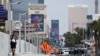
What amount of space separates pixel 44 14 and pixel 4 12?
122 metres

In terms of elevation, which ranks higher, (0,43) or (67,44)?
(0,43)

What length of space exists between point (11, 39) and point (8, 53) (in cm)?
91

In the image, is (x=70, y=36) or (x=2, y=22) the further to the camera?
(x=70, y=36)

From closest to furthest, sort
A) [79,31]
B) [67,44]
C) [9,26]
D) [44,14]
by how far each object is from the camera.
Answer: [9,26] < [79,31] < [67,44] < [44,14]

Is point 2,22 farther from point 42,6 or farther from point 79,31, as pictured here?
point 42,6

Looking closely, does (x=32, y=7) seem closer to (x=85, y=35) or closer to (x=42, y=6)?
(x=42, y=6)

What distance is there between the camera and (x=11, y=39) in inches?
1125

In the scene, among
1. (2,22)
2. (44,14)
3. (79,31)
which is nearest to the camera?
(2,22)

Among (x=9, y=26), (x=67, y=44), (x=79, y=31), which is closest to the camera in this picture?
(x=9, y=26)

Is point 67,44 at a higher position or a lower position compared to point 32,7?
Result: lower

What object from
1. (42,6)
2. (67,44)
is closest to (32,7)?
(42,6)

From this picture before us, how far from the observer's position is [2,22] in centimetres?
7806

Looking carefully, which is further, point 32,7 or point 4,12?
point 32,7

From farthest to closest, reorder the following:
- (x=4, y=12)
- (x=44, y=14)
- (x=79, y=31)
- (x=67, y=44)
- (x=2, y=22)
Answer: (x=44, y=14) → (x=67, y=44) → (x=79, y=31) → (x=2, y=22) → (x=4, y=12)
